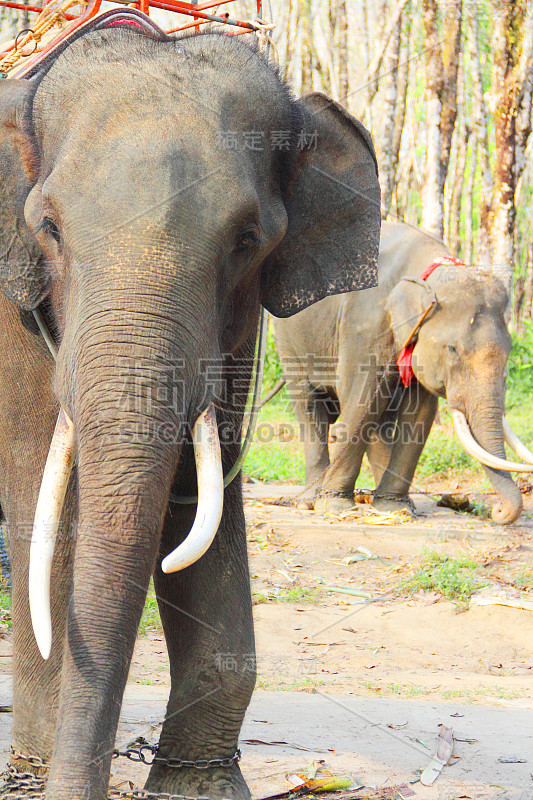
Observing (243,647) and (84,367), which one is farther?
(243,647)

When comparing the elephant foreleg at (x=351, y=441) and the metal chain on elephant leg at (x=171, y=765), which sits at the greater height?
the elephant foreleg at (x=351, y=441)

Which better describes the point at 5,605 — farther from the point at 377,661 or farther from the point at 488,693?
the point at 488,693

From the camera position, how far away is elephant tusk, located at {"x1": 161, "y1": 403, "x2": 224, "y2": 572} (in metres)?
1.96

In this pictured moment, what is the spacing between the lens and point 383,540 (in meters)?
6.55

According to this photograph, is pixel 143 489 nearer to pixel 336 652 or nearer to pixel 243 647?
pixel 243 647

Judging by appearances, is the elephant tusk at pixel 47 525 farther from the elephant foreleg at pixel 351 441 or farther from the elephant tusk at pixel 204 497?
the elephant foreleg at pixel 351 441

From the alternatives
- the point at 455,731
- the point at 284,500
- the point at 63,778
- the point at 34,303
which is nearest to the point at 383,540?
the point at 284,500

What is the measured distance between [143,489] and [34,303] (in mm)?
737

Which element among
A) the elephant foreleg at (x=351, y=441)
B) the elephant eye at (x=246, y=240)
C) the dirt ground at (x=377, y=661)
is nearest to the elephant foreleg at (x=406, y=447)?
the elephant foreleg at (x=351, y=441)

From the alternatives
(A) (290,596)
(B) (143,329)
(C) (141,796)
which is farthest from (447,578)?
(B) (143,329)

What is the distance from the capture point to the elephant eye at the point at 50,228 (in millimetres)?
2351

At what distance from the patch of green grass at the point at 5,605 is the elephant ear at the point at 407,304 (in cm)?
329

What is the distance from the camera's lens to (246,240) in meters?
2.46

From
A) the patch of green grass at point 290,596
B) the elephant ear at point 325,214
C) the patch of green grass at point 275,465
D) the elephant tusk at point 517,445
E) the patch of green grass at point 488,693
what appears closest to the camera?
the elephant ear at point 325,214
